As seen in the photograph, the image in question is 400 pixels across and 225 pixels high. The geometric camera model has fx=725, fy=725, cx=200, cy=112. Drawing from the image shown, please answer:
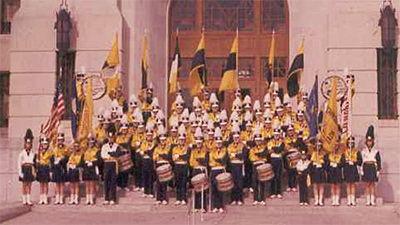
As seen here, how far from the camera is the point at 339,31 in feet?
69.1

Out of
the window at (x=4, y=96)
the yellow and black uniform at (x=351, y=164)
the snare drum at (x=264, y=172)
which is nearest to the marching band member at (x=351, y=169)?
the yellow and black uniform at (x=351, y=164)

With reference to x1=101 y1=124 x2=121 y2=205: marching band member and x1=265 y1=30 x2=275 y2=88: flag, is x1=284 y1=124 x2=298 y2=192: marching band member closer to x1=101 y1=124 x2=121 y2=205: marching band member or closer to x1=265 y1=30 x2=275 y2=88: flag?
x1=265 y1=30 x2=275 y2=88: flag

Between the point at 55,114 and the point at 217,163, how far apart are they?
502 cm

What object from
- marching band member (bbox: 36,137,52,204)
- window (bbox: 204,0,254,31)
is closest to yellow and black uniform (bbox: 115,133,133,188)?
marching band member (bbox: 36,137,52,204)

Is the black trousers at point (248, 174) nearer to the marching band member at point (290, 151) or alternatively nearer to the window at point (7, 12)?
the marching band member at point (290, 151)

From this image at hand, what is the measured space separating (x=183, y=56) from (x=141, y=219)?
9046mm

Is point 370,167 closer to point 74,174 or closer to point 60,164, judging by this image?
point 74,174

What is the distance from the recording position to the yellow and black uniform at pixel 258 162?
17500mm

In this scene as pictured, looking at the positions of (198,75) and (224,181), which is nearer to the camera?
(224,181)

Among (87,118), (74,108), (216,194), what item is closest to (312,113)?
(216,194)

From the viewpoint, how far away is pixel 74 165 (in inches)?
714

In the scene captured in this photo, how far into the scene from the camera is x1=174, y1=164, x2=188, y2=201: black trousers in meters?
17.5

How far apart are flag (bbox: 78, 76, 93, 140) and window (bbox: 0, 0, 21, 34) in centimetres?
517

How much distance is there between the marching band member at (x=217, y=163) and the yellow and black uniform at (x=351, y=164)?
291 cm
